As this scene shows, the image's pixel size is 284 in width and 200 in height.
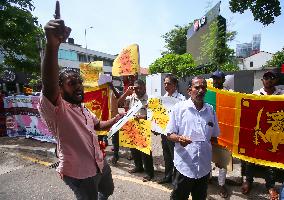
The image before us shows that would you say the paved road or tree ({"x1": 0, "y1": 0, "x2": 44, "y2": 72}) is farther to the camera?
tree ({"x1": 0, "y1": 0, "x2": 44, "y2": 72})

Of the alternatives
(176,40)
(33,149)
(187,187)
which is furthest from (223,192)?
(176,40)

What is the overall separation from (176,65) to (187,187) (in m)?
30.5

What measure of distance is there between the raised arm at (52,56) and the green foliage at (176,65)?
90.7 feet

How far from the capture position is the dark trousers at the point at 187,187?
3426 mm

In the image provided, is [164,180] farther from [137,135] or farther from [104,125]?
[104,125]

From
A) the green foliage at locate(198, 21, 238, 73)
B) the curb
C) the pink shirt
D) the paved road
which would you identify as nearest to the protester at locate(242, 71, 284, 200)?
the paved road

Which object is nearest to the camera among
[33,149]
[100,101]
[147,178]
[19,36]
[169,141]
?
[169,141]

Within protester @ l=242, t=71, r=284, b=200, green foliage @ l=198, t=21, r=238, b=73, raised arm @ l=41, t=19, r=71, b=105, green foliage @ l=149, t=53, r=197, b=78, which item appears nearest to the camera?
raised arm @ l=41, t=19, r=71, b=105

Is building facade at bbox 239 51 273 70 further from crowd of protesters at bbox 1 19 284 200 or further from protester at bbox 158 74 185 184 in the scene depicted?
crowd of protesters at bbox 1 19 284 200

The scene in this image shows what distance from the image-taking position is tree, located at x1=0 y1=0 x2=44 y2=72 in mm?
11789

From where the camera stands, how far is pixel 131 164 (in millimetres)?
6723

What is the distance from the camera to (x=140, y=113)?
5941 millimetres

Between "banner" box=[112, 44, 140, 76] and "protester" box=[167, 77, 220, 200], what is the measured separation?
2.90 meters

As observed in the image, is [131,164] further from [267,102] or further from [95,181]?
[95,181]
